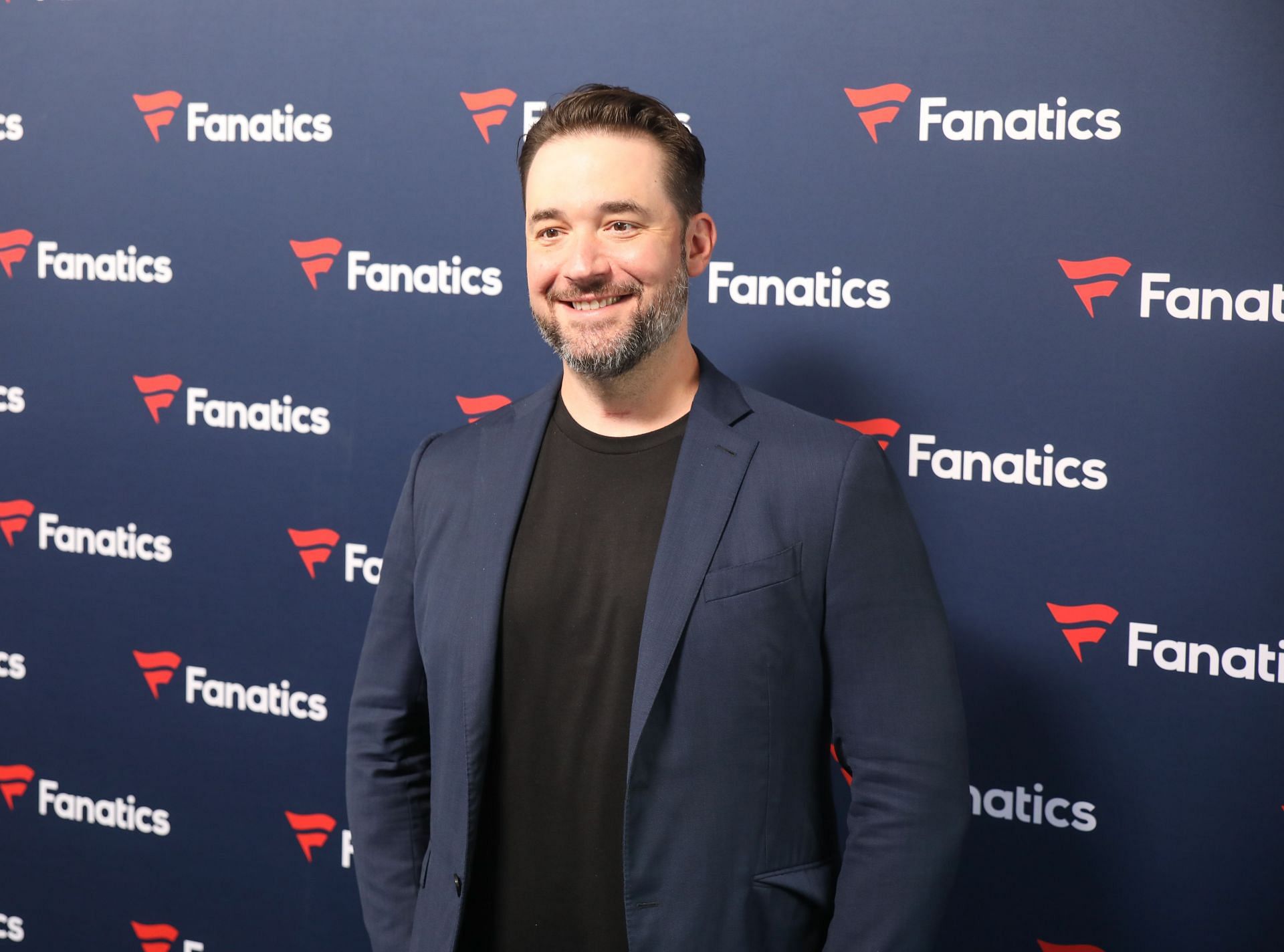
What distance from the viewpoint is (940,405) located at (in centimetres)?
201

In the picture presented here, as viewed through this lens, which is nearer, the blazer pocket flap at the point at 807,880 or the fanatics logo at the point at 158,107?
the blazer pocket flap at the point at 807,880

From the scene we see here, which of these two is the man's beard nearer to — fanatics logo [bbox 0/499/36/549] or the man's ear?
the man's ear


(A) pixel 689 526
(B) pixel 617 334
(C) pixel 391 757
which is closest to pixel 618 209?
(B) pixel 617 334

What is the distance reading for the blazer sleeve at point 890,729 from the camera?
1.43 m

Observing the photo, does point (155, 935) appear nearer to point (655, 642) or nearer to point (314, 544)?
point (314, 544)

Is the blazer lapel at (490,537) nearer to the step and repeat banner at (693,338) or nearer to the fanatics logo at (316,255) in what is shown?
the step and repeat banner at (693,338)

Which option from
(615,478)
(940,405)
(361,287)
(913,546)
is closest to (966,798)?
(913,546)

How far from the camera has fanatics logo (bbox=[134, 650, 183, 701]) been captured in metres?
2.58

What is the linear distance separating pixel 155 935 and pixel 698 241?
2.02 meters

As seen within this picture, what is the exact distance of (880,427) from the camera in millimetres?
2047

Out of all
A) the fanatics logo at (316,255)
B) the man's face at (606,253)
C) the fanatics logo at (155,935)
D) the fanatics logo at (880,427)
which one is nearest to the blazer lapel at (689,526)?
the man's face at (606,253)

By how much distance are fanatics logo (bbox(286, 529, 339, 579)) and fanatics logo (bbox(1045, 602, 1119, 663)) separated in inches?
54.1

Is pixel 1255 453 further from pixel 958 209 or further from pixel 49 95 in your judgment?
pixel 49 95

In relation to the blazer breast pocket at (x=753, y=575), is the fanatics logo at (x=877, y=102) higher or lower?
higher
